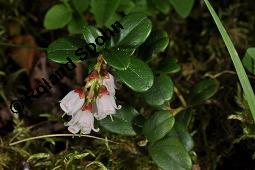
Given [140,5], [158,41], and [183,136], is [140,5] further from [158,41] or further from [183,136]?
[183,136]

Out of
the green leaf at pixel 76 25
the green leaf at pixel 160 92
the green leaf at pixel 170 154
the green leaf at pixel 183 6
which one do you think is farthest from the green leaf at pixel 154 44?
the green leaf at pixel 76 25

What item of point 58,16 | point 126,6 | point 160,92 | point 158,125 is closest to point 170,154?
point 158,125

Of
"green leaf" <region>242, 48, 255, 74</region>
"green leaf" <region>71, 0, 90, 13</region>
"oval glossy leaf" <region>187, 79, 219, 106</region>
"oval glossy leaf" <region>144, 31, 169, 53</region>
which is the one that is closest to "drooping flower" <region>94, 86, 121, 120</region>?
"oval glossy leaf" <region>144, 31, 169, 53</region>

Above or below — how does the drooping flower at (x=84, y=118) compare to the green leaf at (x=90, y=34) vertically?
below

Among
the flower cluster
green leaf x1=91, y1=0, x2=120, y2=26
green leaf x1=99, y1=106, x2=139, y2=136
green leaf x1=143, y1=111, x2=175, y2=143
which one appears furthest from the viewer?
green leaf x1=91, y1=0, x2=120, y2=26

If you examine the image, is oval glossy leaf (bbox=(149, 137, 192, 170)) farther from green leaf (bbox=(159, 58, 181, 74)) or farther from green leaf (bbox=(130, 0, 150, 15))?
green leaf (bbox=(130, 0, 150, 15))

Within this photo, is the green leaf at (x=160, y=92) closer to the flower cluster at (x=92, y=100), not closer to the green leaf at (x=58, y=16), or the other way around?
the flower cluster at (x=92, y=100)
